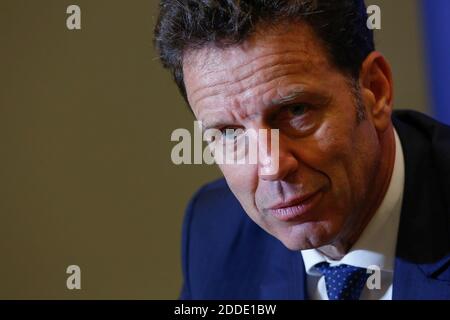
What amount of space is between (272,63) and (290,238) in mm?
228

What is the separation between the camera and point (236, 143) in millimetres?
800

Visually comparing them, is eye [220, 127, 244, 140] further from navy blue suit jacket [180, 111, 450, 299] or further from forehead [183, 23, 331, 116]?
navy blue suit jacket [180, 111, 450, 299]

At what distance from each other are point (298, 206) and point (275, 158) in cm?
7

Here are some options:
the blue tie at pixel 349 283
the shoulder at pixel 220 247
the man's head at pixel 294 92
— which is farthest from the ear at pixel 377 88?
the shoulder at pixel 220 247

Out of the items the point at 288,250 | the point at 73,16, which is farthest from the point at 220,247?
the point at 73,16

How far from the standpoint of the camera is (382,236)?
915 millimetres

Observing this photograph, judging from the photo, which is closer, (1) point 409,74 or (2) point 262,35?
(2) point 262,35

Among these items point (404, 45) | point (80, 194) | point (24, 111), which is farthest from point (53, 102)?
point (404, 45)

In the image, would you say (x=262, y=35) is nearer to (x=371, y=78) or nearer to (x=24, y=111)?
(x=371, y=78)

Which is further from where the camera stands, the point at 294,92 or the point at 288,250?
the point at 288,250

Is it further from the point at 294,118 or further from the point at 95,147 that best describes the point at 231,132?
the point at 95,147

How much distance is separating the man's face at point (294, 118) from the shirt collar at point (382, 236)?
0.35ft

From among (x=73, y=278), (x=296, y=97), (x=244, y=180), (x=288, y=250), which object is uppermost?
(x=296, y=97)
